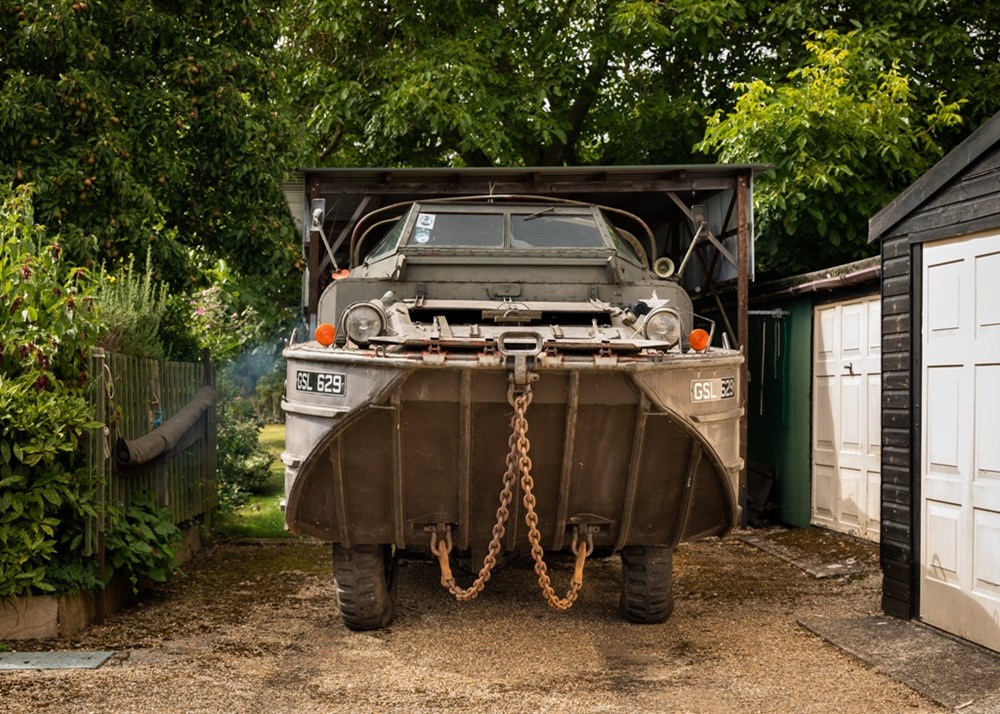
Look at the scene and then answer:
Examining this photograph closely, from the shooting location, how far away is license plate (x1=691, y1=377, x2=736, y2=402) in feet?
20.1

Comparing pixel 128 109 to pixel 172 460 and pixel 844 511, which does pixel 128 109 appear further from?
pixel 844 511

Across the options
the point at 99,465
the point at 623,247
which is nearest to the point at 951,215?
the point at 623,247

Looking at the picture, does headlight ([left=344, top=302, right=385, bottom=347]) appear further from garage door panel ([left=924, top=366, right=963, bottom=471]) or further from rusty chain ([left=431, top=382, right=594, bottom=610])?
garage door panel ([left=924, top=366, right=963, bottom=471])

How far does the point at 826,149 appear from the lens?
12.9 meters

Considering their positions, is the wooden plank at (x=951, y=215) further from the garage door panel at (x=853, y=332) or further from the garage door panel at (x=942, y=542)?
the garage door panel at (x=853, y=332)

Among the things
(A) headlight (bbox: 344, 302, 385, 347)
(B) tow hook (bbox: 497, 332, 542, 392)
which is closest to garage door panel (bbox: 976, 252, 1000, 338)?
(B) tow hook (bbox: 497, 332, 542, 392)

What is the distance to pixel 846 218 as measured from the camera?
42.6 feet

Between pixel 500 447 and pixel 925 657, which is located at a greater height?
pixel 500 447

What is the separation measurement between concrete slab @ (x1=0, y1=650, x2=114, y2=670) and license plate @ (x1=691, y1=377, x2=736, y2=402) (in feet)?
11.1

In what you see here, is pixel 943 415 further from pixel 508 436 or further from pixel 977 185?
pixel 508 436

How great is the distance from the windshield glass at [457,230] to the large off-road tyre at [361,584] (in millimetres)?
2117

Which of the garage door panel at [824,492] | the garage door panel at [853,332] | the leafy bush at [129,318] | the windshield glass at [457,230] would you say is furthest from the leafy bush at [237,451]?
the garage door panel at [853,332]

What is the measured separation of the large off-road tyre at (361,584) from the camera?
6.77 metres

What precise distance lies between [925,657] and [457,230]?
395cm
